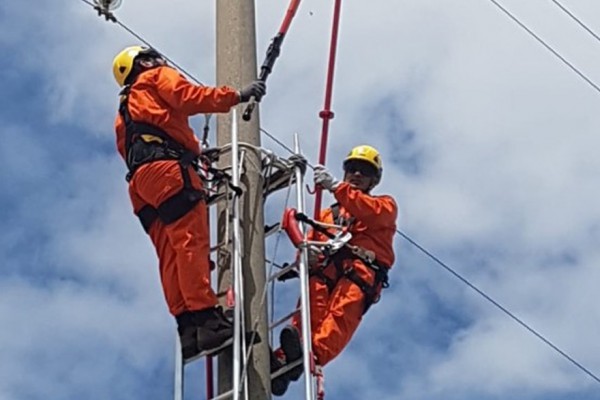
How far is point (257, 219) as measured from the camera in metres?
6.82

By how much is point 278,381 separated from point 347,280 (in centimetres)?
138

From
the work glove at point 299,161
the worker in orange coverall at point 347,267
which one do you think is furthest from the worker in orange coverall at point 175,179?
the worker in orange coverall at point 347,267

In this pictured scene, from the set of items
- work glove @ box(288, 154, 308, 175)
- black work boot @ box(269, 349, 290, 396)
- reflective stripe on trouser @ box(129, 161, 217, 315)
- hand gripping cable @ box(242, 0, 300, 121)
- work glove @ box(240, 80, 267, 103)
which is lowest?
black work boot @ box(269, 349, 290, 396)

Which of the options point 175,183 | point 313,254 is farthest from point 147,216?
point 313,254

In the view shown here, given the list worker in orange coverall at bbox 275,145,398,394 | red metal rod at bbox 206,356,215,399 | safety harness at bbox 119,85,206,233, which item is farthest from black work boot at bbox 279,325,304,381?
safety harness at bbox 119,85,206,233

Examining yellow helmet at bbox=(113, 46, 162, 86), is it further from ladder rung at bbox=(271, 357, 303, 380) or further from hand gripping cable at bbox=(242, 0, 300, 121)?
ladder rung at bbox=(271, 357, 303, 380)

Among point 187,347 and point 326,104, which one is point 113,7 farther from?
point 187,347

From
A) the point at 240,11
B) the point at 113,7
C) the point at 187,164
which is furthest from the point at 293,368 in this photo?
the point at 113,7

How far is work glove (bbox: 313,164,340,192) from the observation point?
26.4ft

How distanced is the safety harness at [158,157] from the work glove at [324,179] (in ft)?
3.53

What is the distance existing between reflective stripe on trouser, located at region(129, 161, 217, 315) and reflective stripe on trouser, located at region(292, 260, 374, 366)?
1196 mm

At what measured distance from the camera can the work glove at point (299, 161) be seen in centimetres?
726

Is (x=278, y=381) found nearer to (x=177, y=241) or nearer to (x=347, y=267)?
(x=177, y=241)

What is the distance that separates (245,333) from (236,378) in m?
0.33
